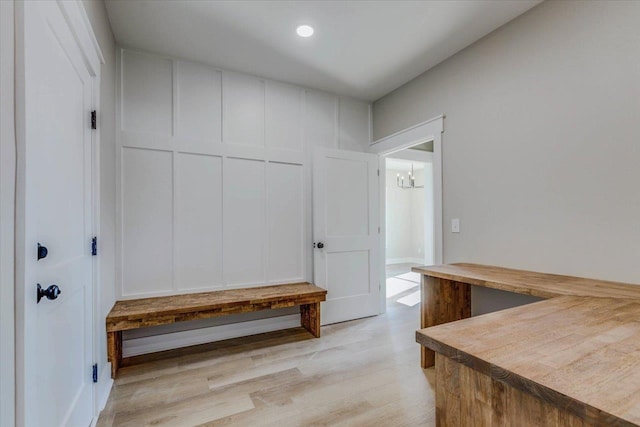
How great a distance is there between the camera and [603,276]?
5.97 feet

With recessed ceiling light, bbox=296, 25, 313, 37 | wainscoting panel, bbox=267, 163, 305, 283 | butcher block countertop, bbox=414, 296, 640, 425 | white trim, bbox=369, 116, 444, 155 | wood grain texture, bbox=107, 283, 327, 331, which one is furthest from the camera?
wainscoting panel, bbox=267, 163, 305, 283

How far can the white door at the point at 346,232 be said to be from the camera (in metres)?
3.33

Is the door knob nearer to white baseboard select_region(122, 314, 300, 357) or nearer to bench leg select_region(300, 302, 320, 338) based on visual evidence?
white baseboard select_region(122, 314, 300, 357)

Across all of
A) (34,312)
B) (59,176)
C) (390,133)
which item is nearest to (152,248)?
(59,176)

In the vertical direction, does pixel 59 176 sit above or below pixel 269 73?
below

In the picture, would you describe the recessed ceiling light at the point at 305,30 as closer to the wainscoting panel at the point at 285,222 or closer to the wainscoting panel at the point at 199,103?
the wainscoting panel at the point at 199,103

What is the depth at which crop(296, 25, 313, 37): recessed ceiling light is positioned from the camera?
2.36 metres

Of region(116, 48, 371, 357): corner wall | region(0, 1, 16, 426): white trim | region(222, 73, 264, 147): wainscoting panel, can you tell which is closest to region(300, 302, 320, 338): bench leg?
region(116, 48, 371, 357): corner wall

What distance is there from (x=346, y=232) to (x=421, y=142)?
50.8 inches

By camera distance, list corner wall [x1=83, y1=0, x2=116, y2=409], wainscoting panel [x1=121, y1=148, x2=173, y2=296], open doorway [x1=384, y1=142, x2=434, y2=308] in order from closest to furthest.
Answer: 1. corner wall [x1=83, y1=0, x2=116, y2=409]
2. wainscoting panel [x1=121, y1=148, x2=173, y2=296]
3. open doorway [x1=384, y1=142, x2=434, y2=308]

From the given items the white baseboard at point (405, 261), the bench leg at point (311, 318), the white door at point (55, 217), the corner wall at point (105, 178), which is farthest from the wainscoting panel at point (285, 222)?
the white baseboard at point (405, 261)

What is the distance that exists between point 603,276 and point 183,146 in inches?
132

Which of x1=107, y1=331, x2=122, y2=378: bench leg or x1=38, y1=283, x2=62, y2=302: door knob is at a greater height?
x1=38, y1=283, x2=62, y2=302: door knob

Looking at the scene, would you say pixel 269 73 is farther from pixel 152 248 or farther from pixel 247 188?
pixel 152 248
